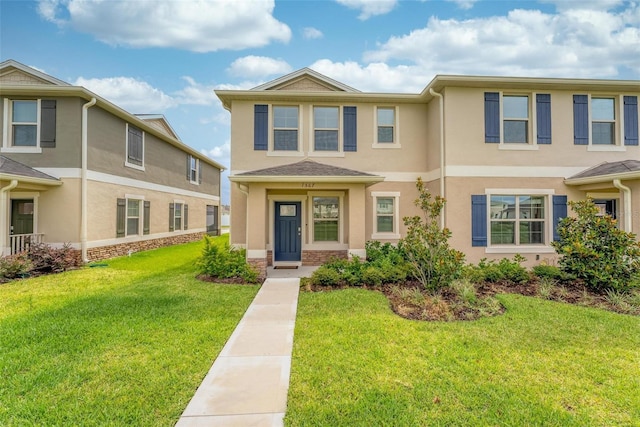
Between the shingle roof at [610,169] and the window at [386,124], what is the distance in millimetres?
5874

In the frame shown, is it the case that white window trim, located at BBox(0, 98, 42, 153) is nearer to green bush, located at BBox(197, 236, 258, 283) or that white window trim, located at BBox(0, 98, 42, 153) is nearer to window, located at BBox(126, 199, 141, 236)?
window, located at BBox(126, 199, 141, 236)

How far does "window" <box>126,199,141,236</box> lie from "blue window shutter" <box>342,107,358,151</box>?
970 centimetres

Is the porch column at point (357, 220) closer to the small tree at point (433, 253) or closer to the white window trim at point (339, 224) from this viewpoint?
the white window trim at point (339, 224)

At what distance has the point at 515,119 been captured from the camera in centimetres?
949

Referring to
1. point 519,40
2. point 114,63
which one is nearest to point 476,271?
point 519,40

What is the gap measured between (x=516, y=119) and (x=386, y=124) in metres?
4.15

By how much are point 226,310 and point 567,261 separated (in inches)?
319

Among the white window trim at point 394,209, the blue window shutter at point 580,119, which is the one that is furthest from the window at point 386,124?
the blue window shutter at point 580,119

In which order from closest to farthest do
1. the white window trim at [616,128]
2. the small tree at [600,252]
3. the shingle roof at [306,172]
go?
1. the small tree at [600,252]
2. the shingle roof at [306,172]
3. the white window trim at [616,128]

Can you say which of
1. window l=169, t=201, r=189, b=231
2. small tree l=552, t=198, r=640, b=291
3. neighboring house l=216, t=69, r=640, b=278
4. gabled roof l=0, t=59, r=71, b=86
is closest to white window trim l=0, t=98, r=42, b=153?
gabled roof l=0, t=59, r=71, b=86

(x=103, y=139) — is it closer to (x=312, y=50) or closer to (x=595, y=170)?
(x=312, y=50)

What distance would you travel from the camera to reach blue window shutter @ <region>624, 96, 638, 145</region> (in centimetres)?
946

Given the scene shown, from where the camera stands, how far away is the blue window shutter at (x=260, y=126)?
1018cm

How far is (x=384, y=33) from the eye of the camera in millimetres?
12570
